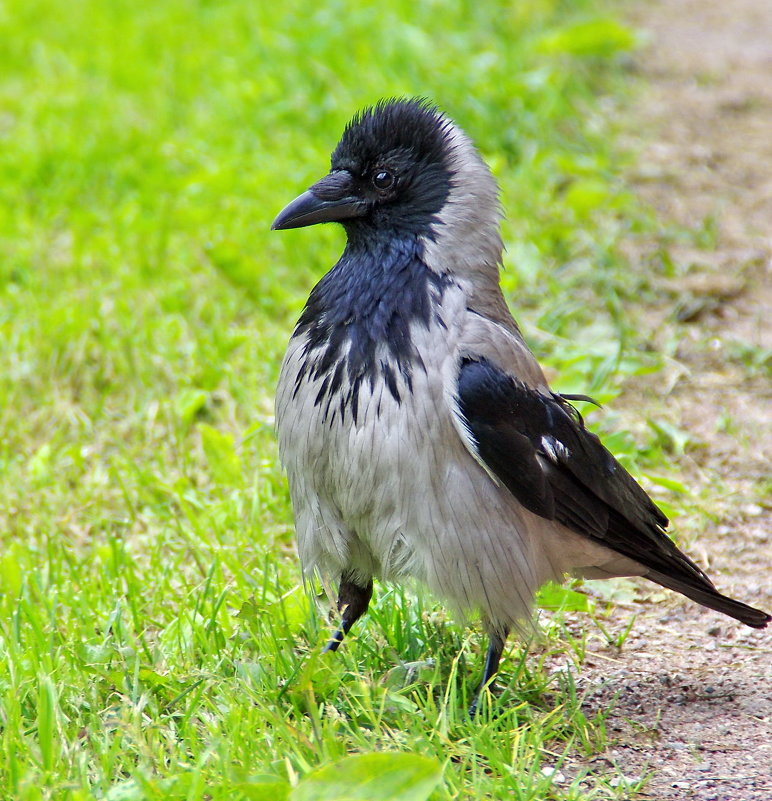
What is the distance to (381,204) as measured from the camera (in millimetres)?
3615

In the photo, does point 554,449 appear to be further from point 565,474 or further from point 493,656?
point 493,656

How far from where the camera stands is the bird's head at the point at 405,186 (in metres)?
3.59

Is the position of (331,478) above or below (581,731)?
above

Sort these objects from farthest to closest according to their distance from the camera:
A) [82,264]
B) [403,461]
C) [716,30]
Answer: [716,30]
[82,264]
[403,461]

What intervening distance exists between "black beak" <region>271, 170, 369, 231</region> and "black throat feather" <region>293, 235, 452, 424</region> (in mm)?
100

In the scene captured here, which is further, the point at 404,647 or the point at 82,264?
the point at 82,264

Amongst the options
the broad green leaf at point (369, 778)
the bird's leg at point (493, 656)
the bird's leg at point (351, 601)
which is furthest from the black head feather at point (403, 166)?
the broad green leaf at point (369, 778)

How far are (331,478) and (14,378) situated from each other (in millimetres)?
2283

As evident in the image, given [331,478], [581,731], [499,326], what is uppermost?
[499,326]

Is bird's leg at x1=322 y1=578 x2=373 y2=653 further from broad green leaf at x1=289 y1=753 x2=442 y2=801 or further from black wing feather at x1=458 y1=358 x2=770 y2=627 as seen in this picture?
broad green leaf at x1=289 y1=753 x2=442 y2=801

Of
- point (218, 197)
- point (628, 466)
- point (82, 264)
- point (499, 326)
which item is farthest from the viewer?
point (218, 197)

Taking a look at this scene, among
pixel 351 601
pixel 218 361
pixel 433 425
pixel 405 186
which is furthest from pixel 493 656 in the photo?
pixel 218 361

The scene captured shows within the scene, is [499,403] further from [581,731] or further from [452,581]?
[581,731]

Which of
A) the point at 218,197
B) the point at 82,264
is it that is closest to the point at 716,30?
the point at 218,197
